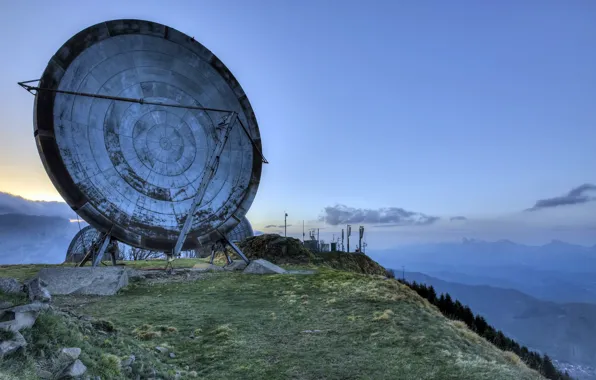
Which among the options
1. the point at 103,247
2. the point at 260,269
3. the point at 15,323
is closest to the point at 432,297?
the point at 260,269

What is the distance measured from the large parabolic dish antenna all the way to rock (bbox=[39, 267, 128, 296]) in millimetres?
2450

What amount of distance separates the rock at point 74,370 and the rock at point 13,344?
0.88 metres

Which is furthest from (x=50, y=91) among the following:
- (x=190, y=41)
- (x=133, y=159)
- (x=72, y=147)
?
(x=190, y=41)

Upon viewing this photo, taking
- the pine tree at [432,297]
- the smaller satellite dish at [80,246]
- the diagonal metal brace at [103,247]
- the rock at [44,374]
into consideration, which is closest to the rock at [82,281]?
the diagonal metal brace at [103,247]

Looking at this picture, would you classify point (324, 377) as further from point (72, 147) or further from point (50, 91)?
point (50, 91)

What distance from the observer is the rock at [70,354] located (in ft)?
21.0

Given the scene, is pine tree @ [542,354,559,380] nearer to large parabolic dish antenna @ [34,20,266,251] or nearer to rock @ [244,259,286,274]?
rock @ [244,259,286,274]

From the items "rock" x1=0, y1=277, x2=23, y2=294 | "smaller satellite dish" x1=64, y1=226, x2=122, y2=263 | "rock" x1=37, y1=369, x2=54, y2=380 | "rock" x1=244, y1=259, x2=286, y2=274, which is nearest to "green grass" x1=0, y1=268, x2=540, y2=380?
"rock" x1=37, y1=369, x2=54, y2=380

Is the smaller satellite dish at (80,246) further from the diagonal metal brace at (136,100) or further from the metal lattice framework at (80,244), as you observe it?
the diagonal metal brace at (136,100)

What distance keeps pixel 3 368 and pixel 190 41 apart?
75.2 feet

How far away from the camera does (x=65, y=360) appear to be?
6355mm

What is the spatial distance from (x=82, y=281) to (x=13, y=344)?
13036mm

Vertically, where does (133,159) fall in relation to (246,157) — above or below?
below

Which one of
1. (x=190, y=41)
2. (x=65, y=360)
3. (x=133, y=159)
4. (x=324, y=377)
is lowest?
(x=324, y=377)
